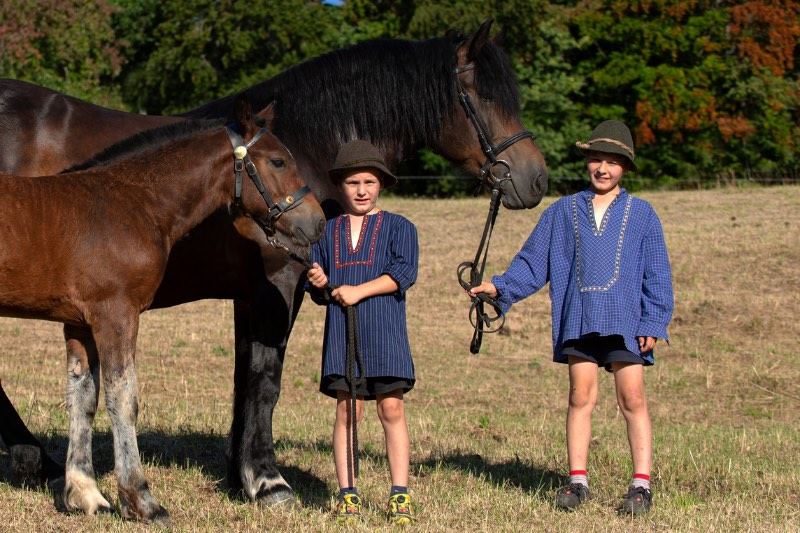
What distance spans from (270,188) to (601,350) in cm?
201

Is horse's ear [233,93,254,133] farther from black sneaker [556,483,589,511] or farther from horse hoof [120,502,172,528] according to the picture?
black sneaker [556,483,589,511]

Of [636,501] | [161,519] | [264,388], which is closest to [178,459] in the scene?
[264,388]

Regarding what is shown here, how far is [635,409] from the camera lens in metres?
5.87

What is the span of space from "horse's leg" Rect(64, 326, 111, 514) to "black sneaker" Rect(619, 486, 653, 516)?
9.12 ft

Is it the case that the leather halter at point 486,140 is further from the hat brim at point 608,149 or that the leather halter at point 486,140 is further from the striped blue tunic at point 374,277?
the striped blue tunic at point 374,277

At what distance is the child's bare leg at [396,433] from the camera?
545 cm

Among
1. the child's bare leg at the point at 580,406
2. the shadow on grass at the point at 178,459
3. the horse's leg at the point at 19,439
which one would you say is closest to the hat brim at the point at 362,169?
the child's bare leg at the point at 580,406

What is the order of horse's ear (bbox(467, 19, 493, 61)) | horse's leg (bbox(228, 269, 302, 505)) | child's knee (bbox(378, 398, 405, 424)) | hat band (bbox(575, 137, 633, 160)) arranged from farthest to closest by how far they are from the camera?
horse's ear (bbox(467, 19, 493, 61)), horse's leg (bbox(228, 269, 302, 505)), hat band (bbox(575, 137, 633, 160)), child's knee (bbox(378, 398, 405, 424))

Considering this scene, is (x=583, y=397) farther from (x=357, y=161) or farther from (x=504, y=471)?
(x=357, y=161)

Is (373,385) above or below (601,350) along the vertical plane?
below

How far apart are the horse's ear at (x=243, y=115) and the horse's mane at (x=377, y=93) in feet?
2.87

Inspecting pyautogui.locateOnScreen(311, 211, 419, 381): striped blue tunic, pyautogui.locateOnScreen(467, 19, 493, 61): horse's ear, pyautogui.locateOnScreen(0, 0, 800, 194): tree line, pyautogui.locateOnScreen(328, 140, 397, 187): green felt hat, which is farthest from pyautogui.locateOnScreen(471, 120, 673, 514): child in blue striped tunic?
pyautogui.locateOnScreen(0, 0, 800, 194): tree line

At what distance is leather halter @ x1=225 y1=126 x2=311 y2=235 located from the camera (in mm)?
5422

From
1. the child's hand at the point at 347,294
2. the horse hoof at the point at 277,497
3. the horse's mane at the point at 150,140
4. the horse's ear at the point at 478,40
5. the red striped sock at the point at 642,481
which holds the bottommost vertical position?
the horse hoof at the point at 277,497
